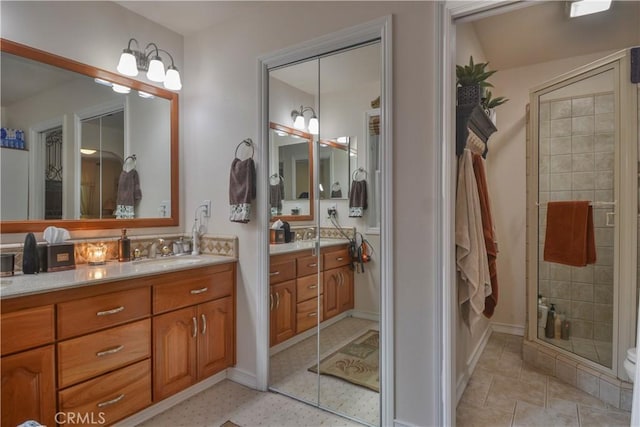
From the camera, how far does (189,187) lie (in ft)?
8.91

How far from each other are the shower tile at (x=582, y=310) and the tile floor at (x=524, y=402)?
2.04ft

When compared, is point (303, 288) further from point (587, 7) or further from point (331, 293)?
point (587, 7)

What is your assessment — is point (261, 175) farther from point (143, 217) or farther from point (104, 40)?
point (104, 40)

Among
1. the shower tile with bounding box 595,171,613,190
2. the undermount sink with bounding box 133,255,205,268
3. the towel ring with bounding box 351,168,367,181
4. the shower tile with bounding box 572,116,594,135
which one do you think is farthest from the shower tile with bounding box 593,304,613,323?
the undermount sink with bounding box 133,255,205,268

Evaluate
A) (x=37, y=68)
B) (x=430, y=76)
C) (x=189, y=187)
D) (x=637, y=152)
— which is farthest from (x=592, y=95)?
(x=37, y=68)

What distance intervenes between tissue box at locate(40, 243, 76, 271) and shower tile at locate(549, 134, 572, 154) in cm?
362

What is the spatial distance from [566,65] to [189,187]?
3.65 m

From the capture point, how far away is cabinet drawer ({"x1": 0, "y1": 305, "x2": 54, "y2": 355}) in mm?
1368

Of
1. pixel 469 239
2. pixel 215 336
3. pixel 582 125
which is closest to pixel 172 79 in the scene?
pixel 215 336

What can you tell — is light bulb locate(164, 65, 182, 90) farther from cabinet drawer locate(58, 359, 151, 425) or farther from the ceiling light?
the ceiling light

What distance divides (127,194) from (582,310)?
3.73m

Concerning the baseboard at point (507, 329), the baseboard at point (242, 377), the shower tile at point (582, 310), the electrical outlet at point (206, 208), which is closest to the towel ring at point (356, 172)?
the electrical outlet at point (206, 208)

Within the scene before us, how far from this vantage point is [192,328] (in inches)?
83.8

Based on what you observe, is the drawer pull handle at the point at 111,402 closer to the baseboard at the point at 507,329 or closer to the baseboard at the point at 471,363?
the baseboard at the point at 471,363
